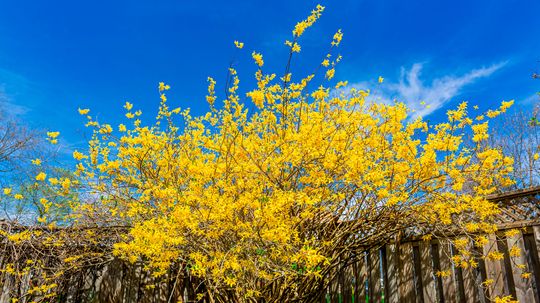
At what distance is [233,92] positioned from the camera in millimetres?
4293

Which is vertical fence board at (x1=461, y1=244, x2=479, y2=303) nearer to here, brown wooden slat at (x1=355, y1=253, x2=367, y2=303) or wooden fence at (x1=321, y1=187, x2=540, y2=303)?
wooden fence at (x1=321, y1=187, x2=540, y2=303)

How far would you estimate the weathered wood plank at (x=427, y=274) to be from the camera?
3.94 m

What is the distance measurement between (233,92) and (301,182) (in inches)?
49.1

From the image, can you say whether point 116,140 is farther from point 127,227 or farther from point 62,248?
point 62,248

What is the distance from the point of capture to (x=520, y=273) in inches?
140

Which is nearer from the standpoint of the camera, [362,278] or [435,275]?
[435,275]

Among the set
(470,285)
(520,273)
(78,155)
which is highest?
(78,155)

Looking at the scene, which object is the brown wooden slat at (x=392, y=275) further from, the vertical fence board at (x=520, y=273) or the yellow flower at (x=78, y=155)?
the yellow flower at (x=78, y=155)

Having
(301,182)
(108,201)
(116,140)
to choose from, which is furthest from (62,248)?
(301,182)

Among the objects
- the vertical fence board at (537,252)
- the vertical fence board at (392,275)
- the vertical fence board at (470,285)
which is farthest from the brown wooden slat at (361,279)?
the vertical fence board at (537,252)

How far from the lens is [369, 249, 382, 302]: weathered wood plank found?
4258 mm

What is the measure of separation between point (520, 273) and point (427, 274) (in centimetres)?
80

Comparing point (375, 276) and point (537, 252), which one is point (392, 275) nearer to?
point (375, 276)

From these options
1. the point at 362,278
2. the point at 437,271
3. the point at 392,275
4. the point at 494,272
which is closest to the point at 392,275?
the point at 392,275
